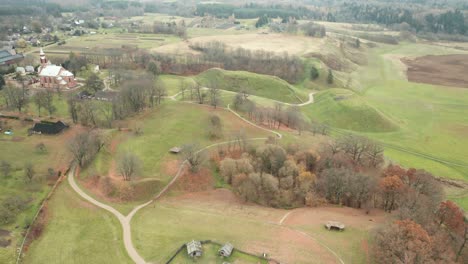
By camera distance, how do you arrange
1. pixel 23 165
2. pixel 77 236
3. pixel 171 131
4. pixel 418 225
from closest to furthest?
pixel 418 225 → pixel 77 236 → pixel 23 165 → pixel 171 131

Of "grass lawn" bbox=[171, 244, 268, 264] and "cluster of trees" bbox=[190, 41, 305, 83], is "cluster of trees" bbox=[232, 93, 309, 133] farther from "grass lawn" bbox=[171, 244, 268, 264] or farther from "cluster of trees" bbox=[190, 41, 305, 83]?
"cluster of trees" bbox=[190, 41, 305, 83]

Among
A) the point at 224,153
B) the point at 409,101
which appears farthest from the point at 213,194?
the point at 409,101

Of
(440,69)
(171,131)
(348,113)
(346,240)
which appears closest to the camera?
(346,240)

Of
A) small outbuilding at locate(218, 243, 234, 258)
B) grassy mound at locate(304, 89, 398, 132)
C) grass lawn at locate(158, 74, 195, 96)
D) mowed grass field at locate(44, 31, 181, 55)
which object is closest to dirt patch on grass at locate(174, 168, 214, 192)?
small outbuilding at locate(218, 243, 234, 258)

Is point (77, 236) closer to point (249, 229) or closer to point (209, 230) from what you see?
point (209, 230)

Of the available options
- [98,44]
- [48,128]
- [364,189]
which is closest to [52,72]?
[48,128]

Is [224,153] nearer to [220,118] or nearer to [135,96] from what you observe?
[220,118]
